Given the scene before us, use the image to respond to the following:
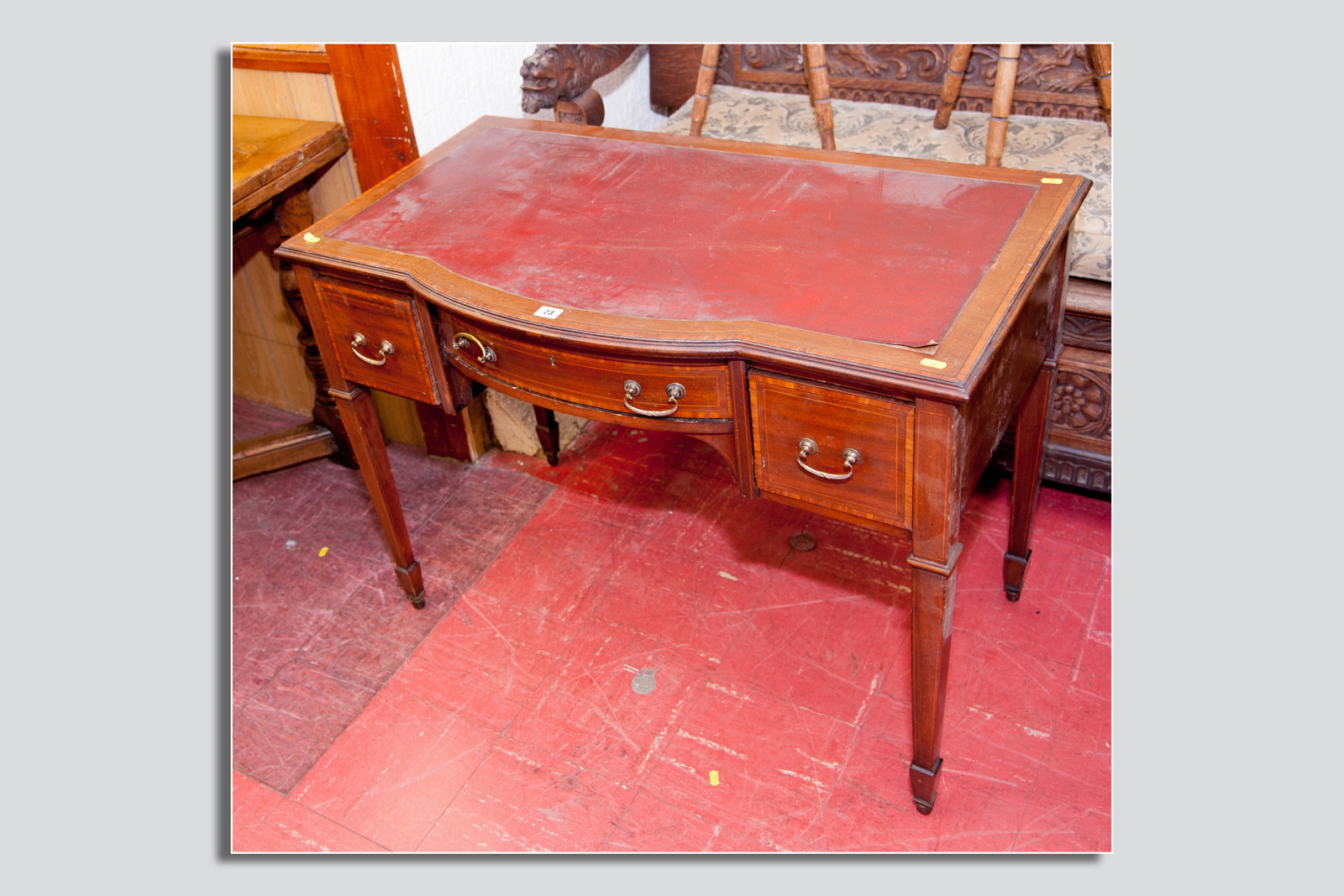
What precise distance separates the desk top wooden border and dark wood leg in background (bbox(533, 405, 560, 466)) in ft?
2.71

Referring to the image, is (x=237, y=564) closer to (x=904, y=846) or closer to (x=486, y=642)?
(x=486, y=642)

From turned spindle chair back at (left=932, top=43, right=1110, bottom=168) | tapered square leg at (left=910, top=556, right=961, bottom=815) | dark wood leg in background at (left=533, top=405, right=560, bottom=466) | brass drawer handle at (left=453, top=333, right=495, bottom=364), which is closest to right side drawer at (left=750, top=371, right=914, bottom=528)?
tapered square leg at (left=910, top=556, right=961, bottom=815)

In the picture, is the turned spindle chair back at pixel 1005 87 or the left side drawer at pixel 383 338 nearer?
the left side drawer at pixel 383 338

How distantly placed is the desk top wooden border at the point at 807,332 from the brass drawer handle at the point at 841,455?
0.39ft

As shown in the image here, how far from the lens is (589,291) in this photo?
175cm

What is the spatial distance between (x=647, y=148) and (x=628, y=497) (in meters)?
0.94

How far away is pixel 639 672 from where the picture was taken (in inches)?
89.7

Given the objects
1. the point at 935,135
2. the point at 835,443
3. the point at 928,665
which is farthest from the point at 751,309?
the point at 935,135

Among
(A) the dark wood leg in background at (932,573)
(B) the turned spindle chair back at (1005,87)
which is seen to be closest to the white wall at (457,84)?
(B) the turned spindle chair back at (1005,87)

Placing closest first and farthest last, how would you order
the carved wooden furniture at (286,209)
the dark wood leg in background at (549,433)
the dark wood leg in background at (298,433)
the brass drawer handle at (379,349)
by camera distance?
1. the brass drawer handle at (379,349)
2. the carved wooden furniture at (286,209)
3. the dark wood leg in background at (298,433)
4. the dark wood leg in background at (549,433)

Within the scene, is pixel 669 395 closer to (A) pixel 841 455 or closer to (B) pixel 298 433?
(A) pixel 841 455

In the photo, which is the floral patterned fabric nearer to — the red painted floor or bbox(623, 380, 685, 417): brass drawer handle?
the red painted floor

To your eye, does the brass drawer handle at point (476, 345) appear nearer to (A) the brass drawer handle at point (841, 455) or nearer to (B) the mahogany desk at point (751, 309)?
(B) the mahogany desk at point (751, 309)

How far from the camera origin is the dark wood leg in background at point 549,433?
9.25 feet
